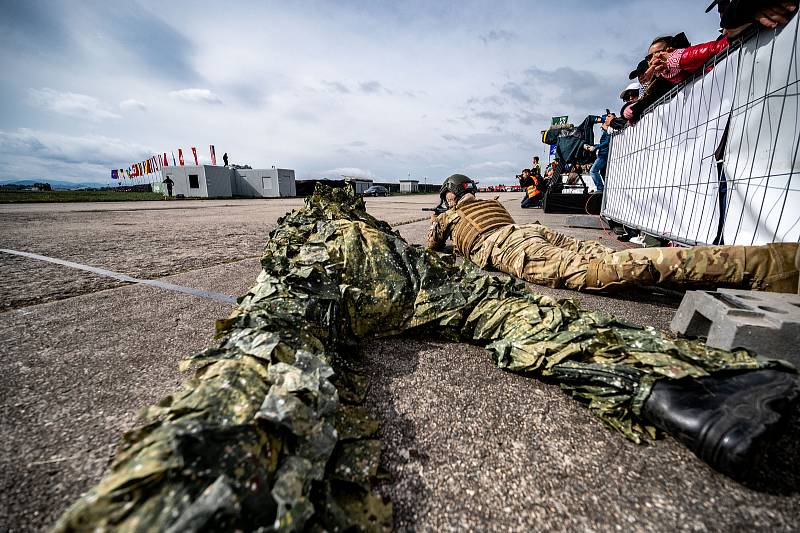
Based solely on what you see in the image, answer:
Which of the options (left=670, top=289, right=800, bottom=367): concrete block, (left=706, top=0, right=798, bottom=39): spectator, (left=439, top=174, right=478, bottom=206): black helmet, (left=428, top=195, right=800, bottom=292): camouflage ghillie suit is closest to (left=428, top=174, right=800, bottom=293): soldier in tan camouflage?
(left=428, top=195, right=800, bottom=292): camouflage ghillie suit

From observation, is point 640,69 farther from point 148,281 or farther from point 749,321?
point 148,281

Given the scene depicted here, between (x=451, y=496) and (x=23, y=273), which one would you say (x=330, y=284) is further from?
(x=23, y=273)

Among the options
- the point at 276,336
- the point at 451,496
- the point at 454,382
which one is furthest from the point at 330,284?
the point at 451,496

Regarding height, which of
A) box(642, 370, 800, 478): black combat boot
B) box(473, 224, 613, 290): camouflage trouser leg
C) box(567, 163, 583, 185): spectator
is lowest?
box(642, 370, 800, 478): black combat boot

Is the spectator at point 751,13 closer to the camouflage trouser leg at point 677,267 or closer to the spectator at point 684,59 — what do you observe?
the spectator at point 684,59

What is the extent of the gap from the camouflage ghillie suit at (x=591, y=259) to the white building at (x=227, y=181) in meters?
29.3

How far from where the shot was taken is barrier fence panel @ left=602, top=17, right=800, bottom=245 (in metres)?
2.17

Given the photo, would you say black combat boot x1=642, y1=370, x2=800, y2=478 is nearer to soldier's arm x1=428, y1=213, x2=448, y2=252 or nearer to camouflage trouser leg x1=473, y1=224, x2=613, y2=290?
camouflage trouser leg x1=473, y1=224, x2=613, y2=290

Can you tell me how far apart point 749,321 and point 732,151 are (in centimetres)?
224

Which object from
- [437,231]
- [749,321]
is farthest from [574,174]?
[749,321]

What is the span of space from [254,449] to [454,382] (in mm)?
895

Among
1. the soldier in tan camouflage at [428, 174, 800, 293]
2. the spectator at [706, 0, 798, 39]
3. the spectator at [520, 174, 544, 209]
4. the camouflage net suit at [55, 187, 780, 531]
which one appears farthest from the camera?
the spectator at [520, 174, 544, 209]

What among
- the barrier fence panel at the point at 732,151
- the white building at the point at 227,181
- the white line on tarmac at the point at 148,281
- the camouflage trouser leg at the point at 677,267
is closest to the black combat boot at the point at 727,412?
the camouflage trouser leg at the point at 677,267

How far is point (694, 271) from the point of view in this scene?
1.96m
